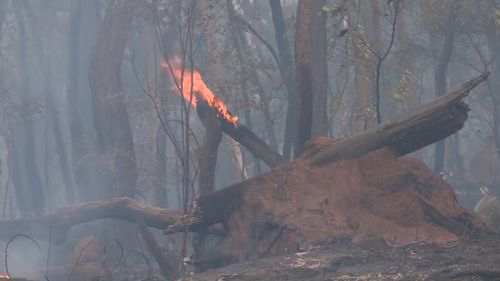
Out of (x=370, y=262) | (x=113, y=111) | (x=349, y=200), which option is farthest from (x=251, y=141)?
(x=113, y=111)

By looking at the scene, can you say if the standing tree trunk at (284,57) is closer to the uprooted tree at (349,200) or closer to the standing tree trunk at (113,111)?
the uprooted tree at (349,200)

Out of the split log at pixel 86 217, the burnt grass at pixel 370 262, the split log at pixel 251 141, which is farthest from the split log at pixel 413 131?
the split log at pixel 86 217

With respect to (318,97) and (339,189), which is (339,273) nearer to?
(339,189)

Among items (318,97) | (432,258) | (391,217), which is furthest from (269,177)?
(318,97)

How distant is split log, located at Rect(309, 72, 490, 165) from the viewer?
380 inches

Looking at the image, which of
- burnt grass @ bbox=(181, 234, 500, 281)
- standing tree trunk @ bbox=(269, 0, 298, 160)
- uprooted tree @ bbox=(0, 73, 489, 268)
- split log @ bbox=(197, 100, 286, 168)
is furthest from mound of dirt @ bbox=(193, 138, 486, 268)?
standing tree trunk @ bbox=(269, 0, 298, 160)

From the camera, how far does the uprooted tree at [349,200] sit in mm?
9883

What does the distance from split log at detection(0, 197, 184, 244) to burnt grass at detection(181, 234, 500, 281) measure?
3265 millimetres

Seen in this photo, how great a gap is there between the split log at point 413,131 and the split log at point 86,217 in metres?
3.42

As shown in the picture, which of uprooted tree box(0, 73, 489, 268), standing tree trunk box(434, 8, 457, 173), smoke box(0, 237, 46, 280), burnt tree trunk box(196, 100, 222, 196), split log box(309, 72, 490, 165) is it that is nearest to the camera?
split log box(309, 72, 490, 165)

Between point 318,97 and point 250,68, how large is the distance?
6885mm

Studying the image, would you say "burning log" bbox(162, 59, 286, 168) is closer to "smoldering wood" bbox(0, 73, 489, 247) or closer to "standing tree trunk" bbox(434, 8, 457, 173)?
"smoldering wood" bbox(0, 73, 489, 247)

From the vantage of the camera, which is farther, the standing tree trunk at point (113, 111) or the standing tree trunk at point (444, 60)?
the standing tree trunk at point (444, 60)

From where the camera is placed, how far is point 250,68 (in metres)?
21.1
